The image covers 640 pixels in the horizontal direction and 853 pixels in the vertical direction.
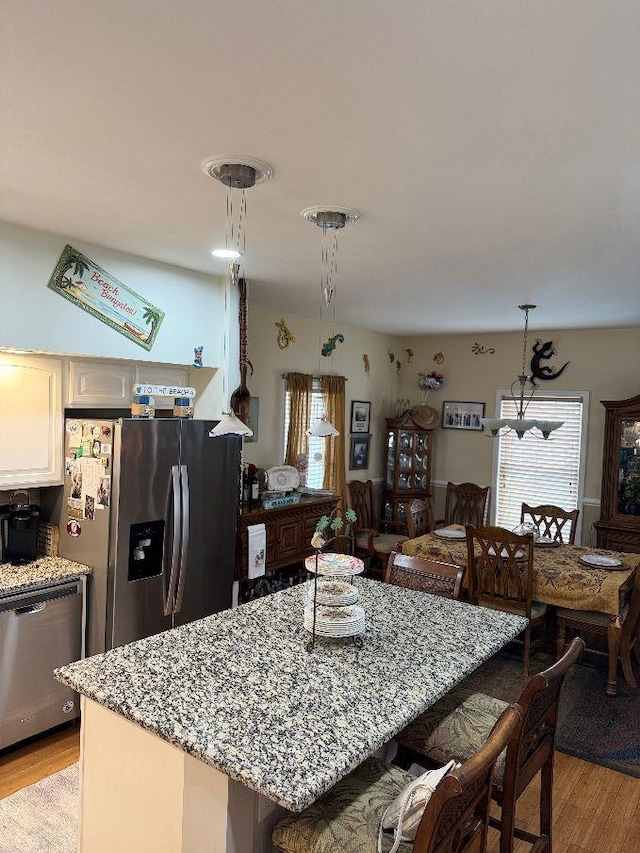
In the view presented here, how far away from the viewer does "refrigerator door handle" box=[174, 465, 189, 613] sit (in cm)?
353

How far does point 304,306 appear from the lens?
201 inches

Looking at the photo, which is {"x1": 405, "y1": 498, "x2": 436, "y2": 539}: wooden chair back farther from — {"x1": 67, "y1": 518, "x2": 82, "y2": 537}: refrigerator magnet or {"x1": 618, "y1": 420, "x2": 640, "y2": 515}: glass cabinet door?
{"x1": 67, "y1": 518, "x2": 82, "y2": 537}: refrigerator magnet

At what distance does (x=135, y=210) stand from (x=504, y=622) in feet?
7.87

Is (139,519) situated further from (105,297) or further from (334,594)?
(334,594)

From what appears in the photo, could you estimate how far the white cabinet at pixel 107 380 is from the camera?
11.2 ft

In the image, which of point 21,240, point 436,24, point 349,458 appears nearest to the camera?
point 436,24

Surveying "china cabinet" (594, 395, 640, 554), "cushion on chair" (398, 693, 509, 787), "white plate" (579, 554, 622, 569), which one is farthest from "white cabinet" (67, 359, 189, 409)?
"china cabinet" (594, 395, 640, 554)

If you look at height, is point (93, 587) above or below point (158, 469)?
below

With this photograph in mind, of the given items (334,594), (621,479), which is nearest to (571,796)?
(334,594)

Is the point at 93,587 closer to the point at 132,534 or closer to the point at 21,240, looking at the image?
the point at 132,534

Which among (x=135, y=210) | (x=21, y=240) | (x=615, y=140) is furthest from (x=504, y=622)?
(x=21, y=240)

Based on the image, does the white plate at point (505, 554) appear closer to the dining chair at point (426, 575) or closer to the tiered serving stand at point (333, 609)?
the dining chair at point (426, 575)

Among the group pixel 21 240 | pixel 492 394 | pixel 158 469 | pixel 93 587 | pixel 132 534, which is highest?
pixel 21 240

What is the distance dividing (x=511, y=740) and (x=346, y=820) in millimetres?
521
